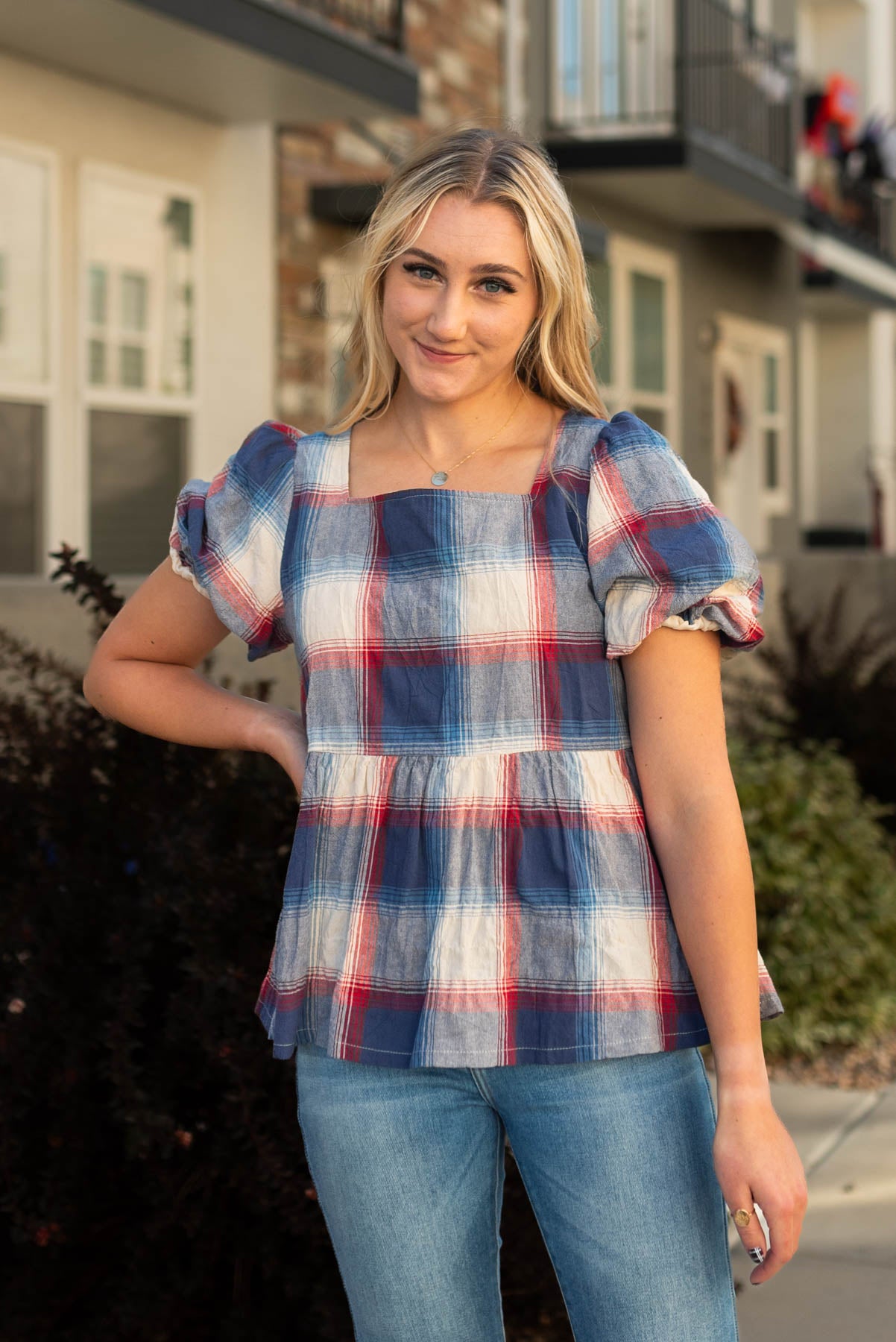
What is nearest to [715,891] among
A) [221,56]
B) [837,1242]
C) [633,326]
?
[837,1242]

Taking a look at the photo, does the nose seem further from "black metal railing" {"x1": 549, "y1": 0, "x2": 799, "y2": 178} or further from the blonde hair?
"black metal railing" {"x1": 549, "y1": 0, "x2": 799, "y2": 178}

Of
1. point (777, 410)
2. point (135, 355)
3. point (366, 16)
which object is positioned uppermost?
point (366, 16)

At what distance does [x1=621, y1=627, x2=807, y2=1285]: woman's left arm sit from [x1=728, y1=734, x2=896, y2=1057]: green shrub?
3511 millimetres

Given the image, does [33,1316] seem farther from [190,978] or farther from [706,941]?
[706,941]

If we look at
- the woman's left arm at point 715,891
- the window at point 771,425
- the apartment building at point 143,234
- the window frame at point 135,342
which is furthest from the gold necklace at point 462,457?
the window at point 771,425

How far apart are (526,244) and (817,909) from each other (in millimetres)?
3915

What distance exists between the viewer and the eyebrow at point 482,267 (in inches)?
69.9

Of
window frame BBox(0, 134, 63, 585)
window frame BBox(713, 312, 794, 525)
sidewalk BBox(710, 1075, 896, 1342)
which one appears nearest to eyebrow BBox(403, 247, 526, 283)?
sidewalk BBox(710, 1075, 896, 1342)

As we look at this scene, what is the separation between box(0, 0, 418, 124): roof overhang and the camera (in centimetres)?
672

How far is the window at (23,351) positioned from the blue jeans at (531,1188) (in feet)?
19.4

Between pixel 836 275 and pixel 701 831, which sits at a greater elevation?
pixel 836 275

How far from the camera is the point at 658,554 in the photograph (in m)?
1.66

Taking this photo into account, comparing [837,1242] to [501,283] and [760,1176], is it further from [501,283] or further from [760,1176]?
[501,283]

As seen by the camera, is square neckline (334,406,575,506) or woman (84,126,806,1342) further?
square neckline (334,406,575,506)
